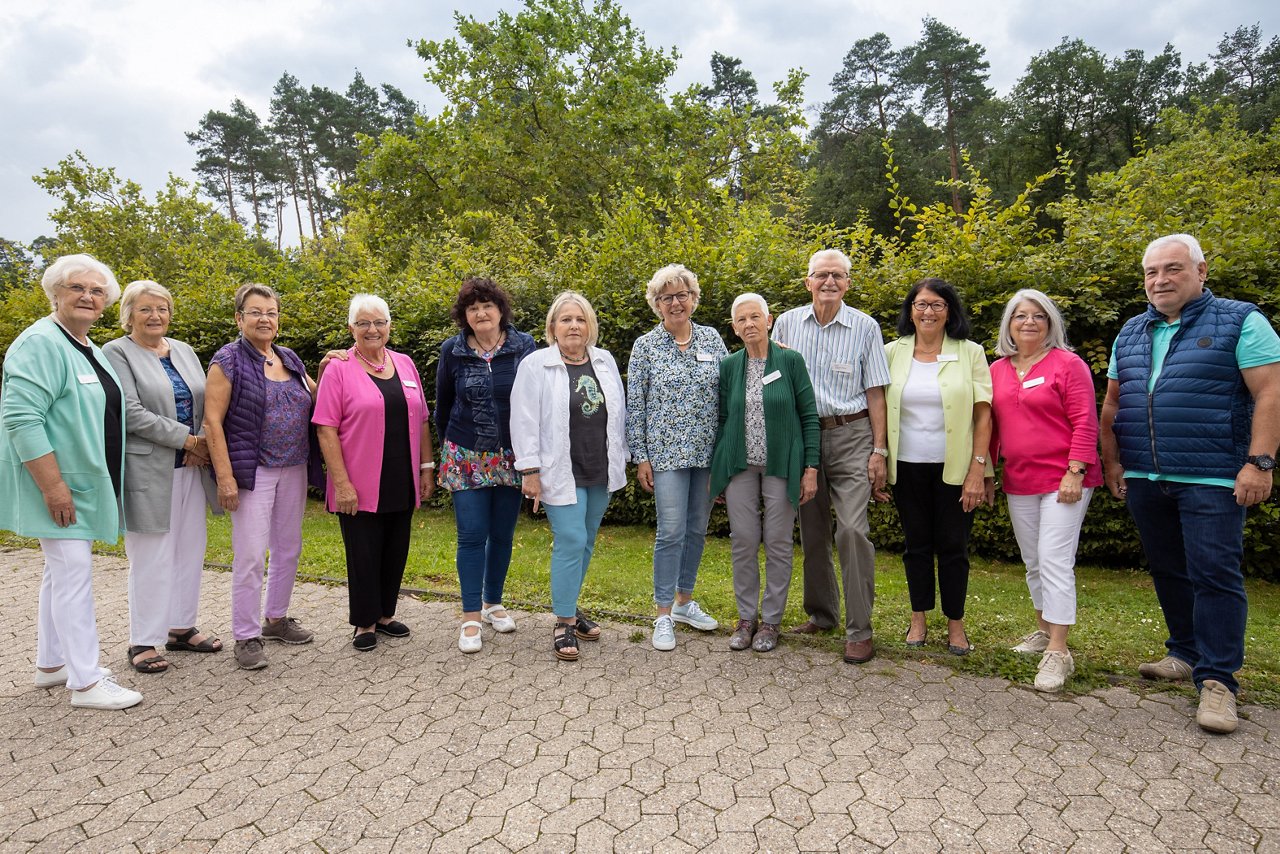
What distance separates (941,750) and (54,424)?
14.8 ft

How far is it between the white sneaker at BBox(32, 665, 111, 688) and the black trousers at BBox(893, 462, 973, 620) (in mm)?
4568

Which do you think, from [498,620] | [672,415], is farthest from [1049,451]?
[498,620]

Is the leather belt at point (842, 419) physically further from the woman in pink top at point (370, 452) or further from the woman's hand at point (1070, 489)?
the woman in pink top at point (370, 452)

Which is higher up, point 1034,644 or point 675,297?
point 675,297

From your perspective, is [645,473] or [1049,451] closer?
[1049,451]

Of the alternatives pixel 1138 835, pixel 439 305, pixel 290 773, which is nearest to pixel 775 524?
pixel 1138 835

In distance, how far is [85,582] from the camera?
378 cm

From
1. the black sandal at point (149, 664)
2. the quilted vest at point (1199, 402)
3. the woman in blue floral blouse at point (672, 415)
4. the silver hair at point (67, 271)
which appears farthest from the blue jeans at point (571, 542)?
the quilted vest at point (1199, 402)

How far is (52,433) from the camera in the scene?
3668 mm

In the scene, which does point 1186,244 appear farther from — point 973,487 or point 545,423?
point 545,423

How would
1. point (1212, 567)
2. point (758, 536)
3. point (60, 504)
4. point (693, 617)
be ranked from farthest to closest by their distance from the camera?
point (693, 617) → point (758, 536) → point (60, 504) → point (1212, 567)

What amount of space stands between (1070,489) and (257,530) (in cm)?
455

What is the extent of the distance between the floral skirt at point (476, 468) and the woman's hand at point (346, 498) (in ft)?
1.65

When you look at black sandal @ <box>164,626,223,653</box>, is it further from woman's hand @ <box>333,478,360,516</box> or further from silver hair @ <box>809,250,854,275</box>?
silver hair @ <box>809,250,854,275</box>
